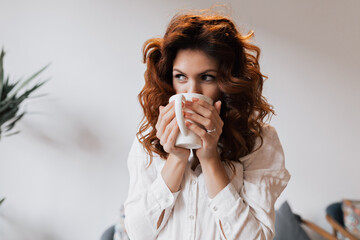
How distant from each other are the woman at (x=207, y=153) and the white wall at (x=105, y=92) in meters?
0.80

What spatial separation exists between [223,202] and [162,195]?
0.14 m

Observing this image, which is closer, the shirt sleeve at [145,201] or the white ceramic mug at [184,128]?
the white ceramic mug at [184,128]

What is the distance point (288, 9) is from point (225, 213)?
1397 millimetres

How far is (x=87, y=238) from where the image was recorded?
1.81m

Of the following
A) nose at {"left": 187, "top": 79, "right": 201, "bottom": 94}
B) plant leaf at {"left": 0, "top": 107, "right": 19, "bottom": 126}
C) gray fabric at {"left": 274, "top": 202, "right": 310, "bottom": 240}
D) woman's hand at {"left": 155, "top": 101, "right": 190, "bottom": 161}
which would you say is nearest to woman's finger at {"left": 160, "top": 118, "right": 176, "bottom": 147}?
woman's hand at {"left": 155, "top": 101, "right": 190, "bottom": 161}

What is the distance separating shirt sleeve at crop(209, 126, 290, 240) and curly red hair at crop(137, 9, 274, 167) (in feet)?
0.14

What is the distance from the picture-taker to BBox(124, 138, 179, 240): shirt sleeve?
83 cm

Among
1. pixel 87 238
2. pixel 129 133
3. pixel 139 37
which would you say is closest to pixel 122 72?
pixel 139 37

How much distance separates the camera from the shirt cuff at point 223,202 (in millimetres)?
799

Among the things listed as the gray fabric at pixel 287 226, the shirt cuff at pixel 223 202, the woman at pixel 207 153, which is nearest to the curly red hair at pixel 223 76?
the woman at pixel 207 153

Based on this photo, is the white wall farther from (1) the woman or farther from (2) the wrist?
(2) the wrist

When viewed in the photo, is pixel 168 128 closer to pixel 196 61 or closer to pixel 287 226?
pixel 196 61

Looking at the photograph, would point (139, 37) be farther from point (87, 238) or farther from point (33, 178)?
point (87, 238)

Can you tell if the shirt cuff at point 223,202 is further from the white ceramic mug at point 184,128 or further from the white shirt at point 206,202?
the white ceramic mug at point 184,128
